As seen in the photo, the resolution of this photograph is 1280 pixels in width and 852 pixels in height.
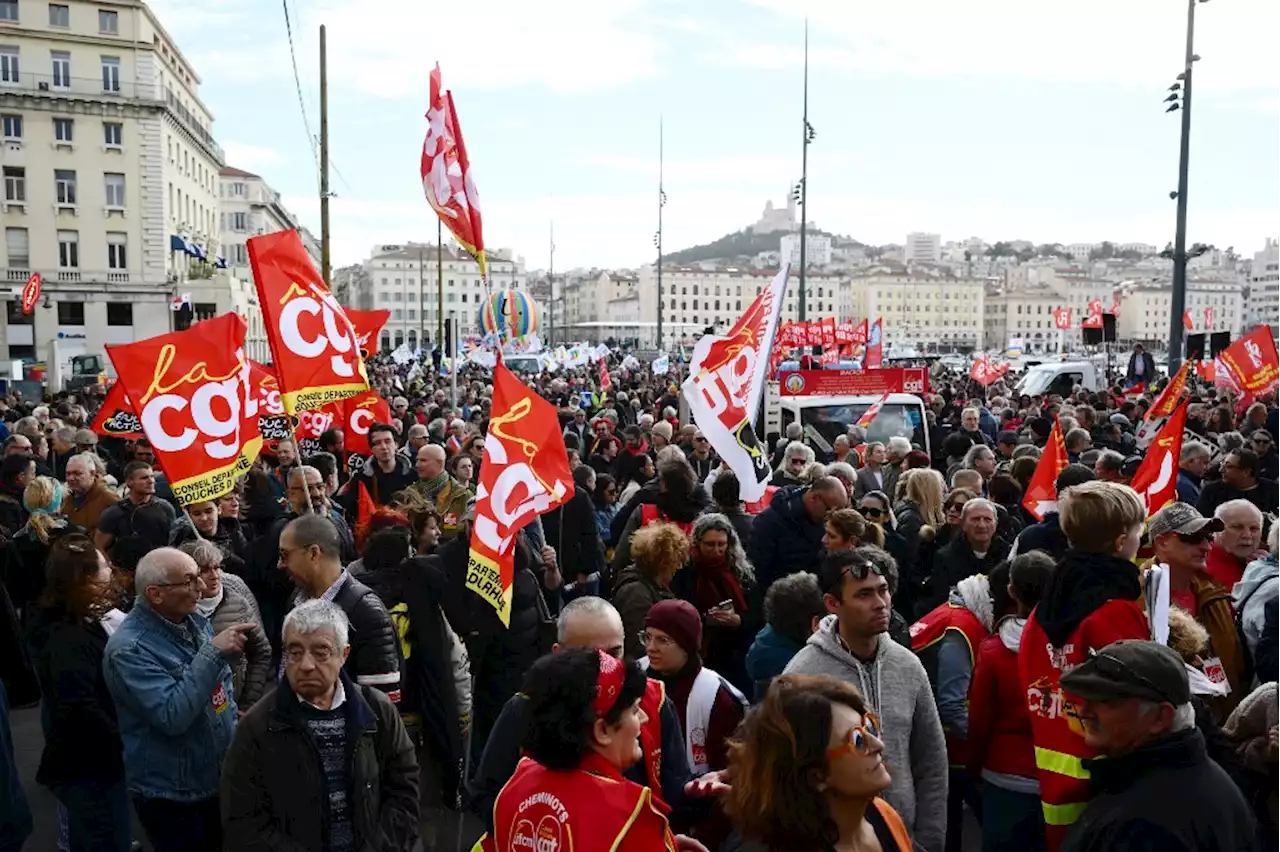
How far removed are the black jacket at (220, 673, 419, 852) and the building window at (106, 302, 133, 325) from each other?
5695 cm

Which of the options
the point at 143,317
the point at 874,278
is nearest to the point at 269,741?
the point at 143,317

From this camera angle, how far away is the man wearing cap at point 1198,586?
4.62m

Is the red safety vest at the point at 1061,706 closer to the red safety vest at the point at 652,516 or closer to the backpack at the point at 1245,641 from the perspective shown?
the backpack at the point at 1245,641

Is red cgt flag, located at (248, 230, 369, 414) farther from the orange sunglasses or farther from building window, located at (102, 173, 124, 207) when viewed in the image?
building window, located at (102, 173, 124, 207)

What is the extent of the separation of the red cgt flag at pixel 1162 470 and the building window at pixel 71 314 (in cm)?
5649

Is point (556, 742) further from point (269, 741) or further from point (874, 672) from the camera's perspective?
point (874, 672)

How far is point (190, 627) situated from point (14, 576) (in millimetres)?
3433

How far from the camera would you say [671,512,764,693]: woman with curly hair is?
538cm

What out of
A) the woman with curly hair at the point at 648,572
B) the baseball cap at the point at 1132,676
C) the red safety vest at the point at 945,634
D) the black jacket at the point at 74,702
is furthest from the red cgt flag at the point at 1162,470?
the black jacket at the point at 74,702

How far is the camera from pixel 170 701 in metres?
3.80

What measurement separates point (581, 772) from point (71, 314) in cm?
5893

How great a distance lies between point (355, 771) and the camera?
337 centimetres

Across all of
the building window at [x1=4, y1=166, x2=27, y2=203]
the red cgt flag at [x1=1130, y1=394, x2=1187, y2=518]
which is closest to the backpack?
the red cgt flag at [x1=1130, y1=394, x2=1187, y2=518]

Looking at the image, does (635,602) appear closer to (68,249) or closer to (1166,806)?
(1166,806)
